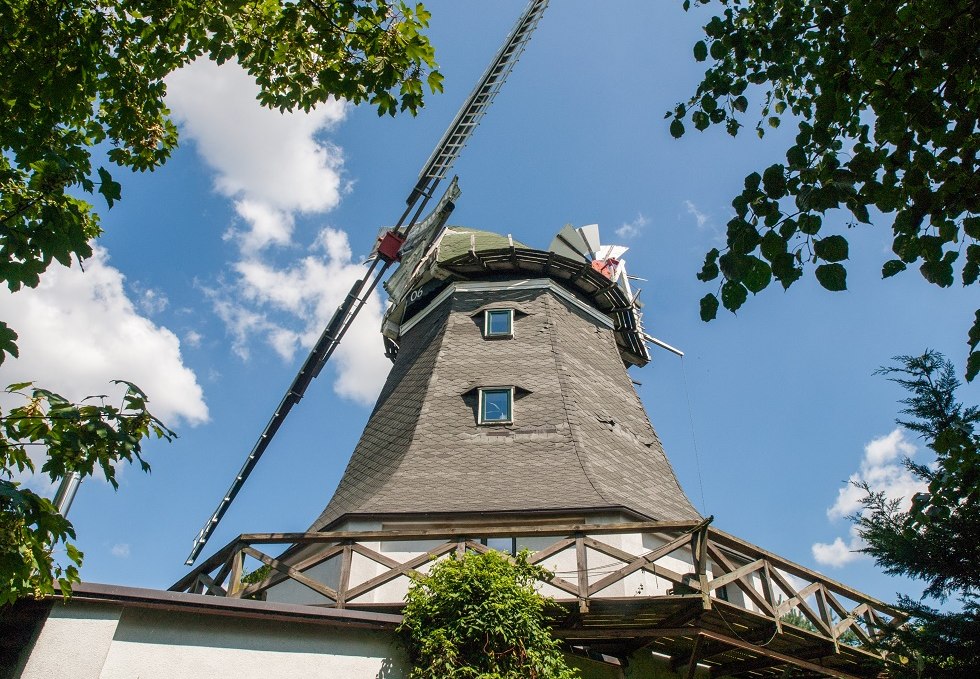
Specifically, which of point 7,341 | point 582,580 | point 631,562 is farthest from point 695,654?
point 7,341

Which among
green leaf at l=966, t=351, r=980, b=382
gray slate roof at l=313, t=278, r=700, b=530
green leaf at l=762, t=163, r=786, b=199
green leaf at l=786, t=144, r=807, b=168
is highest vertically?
gray slate roof at l=313, t=278, r=700, b=530

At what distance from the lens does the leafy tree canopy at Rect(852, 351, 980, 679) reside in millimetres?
5441

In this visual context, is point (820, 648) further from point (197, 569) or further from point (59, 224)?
point (59, 224)

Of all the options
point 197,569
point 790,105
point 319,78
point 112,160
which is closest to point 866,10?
point 790,105

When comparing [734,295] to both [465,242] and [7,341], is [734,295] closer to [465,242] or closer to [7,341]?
[7,341]

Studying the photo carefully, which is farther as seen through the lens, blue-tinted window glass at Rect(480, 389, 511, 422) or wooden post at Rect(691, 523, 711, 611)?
blue-tinted window glass at Rect(480, 389, 511, 422)

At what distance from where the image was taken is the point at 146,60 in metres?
6.20

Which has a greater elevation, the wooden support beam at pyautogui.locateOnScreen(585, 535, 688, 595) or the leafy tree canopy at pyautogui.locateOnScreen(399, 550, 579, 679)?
the wooden support beam at pyautogui.locateOnScreen(585, 535, 688, 595)

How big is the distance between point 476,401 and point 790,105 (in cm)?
828

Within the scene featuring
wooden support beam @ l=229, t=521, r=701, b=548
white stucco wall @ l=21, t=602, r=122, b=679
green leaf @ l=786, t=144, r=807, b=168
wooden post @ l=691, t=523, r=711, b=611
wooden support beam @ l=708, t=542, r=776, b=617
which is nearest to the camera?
green leaf @ l=786, t=144, r=807, b=168

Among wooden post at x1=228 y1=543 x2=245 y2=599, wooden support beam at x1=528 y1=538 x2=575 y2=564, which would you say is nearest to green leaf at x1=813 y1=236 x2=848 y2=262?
wooden support beam at x1=528 y1=538 x2=575 y2=564

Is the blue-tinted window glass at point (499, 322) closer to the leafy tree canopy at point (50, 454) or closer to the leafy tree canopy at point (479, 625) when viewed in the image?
the leafy tree canopy at point (479, 625)

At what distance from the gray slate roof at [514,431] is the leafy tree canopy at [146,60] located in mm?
6381

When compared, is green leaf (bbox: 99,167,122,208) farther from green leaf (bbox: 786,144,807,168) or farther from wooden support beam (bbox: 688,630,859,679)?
wooden support beam (bbox: 688,630,859,679)
